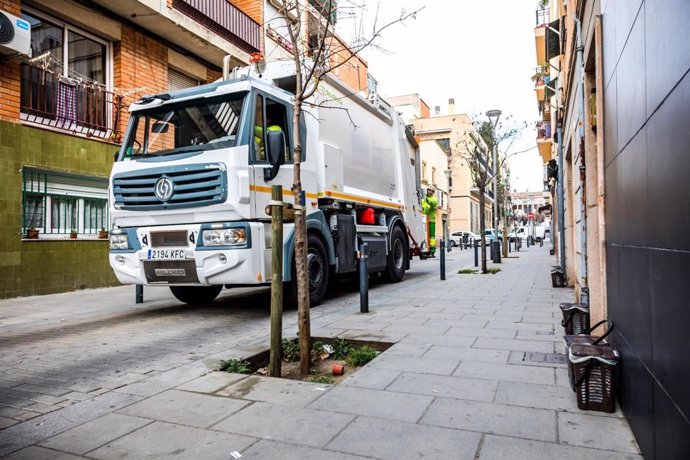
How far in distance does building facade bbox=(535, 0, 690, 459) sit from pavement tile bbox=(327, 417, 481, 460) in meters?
0.89

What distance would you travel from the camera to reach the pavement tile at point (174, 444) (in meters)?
2.70

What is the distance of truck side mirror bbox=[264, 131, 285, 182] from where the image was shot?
610 cm

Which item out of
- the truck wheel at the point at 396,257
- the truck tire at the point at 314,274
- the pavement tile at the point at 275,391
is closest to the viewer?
the pavement tile at the point at 275,391

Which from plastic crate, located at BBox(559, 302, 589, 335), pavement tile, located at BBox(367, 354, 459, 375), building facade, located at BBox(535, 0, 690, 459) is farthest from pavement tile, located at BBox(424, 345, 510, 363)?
building facade, located at BBox(535, 0, 690, 459)

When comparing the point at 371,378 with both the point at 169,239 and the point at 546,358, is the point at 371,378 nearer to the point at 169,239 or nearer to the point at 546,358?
the point at 546,358

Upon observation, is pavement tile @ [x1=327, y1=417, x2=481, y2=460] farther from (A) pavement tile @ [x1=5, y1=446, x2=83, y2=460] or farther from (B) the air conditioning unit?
(B) the air conditioning unit

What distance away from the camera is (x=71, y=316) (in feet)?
24.3

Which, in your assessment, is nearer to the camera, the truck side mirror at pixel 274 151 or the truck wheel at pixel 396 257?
the truck side mirror at pixel 274 151

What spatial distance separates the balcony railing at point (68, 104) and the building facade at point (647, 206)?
32.6ft

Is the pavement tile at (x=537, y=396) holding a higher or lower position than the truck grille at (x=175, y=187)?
lower


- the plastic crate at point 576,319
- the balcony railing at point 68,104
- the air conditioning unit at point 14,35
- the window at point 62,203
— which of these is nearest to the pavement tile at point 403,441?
the plastic crate at point 576,319

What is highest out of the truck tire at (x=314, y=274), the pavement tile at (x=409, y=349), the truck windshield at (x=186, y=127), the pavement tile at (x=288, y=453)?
the truck windshield at (x=186, y=127)

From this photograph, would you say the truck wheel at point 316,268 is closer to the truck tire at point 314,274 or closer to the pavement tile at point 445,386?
the truck tire at point 314,274

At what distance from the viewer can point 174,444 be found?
2.83 metres
